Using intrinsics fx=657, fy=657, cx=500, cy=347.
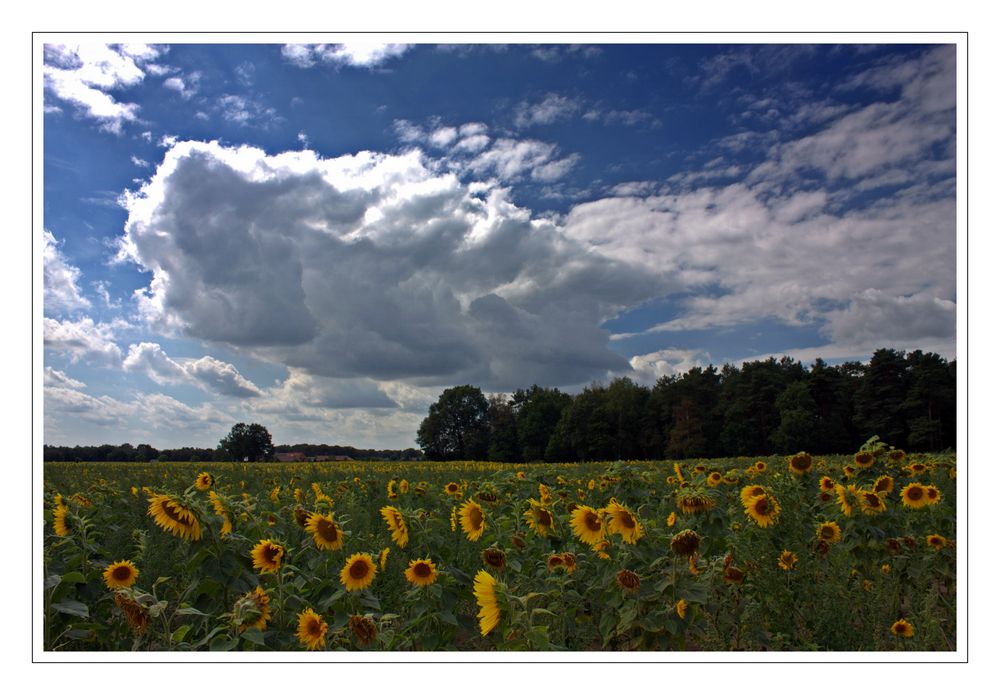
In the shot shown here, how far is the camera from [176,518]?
11.4 ft

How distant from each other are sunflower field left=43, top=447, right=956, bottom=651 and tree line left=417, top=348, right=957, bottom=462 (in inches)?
88.1

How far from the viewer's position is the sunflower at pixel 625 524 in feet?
11.7

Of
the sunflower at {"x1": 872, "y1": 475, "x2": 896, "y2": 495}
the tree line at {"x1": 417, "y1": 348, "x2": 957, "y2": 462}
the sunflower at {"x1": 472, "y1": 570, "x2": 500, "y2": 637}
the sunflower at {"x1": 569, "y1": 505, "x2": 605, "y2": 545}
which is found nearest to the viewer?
the sunflower at {"x1": 472, "y1": 570, "x2": 500, "y2": 637}

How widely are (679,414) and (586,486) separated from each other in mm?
15257

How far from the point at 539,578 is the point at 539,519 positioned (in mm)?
461

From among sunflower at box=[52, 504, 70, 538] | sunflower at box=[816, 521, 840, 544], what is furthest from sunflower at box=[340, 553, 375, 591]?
sunflower at box=[816, 521, 840, 544]

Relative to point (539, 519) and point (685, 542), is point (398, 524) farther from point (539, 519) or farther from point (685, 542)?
point (685, 542)

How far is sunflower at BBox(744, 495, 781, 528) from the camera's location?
464 cm

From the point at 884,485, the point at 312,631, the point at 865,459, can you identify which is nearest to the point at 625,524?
the point at 312,631

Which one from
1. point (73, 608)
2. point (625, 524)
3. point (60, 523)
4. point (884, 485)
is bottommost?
point (73, 608)

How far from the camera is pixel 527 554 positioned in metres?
4.43

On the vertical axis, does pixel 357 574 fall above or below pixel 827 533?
above

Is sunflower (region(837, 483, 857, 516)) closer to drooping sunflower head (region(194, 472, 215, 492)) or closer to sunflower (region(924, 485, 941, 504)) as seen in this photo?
sunflower (region(924, 485, 941, 504))
